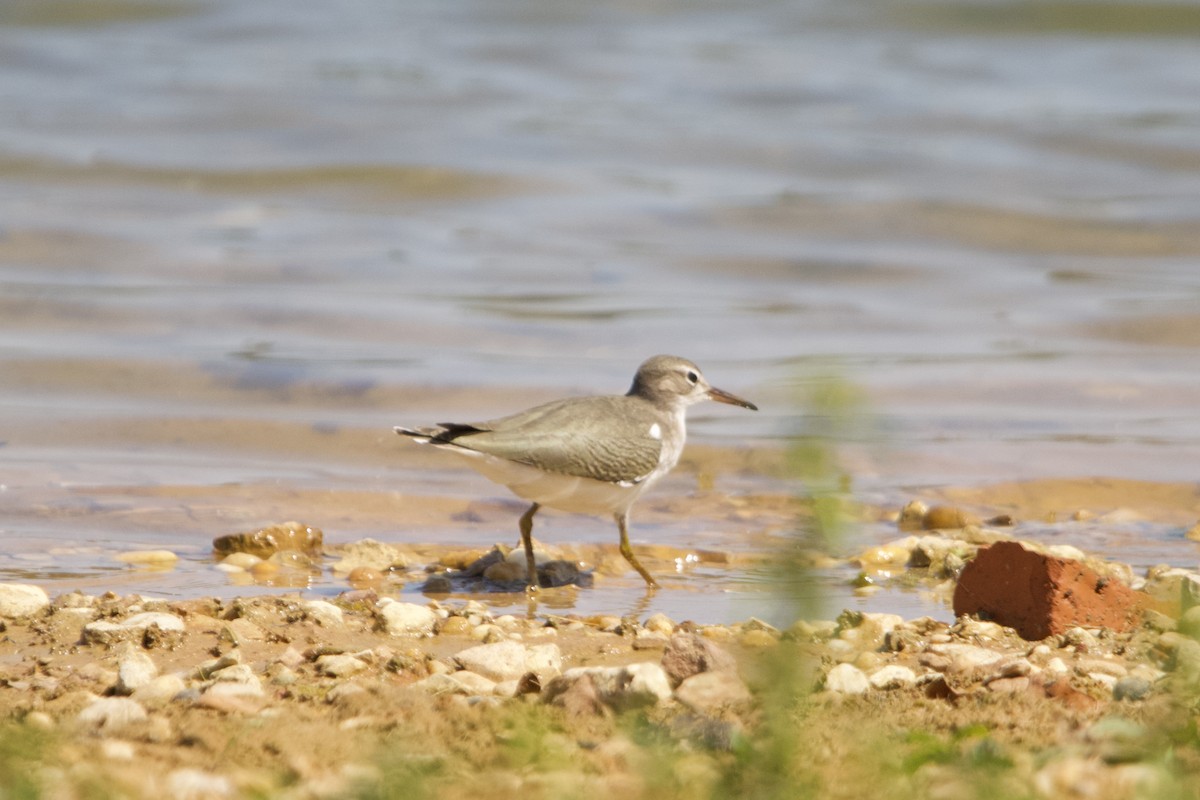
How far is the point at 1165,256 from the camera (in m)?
15.6

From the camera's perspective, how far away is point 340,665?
4859 millimetres

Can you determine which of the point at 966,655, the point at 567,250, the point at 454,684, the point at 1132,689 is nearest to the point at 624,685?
the point at 454,684

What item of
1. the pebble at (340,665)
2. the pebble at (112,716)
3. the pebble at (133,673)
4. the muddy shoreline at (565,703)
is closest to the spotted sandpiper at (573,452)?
the muddy shoreline at (565,703)

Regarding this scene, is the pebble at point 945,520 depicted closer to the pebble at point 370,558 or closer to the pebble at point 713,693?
the pebble at point 370,558

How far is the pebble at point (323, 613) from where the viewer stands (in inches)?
220

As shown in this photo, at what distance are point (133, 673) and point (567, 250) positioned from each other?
34.7 ft

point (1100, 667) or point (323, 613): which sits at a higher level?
point (1100, 667)

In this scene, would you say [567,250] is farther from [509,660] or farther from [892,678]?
[892,678]

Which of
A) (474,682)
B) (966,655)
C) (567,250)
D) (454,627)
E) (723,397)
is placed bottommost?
(454,627)

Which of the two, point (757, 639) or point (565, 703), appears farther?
point (757, 639)

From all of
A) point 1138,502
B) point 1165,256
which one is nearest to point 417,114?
point 1165,256

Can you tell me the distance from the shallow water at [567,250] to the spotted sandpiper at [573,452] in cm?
49

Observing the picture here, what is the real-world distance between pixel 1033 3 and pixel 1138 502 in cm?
1894

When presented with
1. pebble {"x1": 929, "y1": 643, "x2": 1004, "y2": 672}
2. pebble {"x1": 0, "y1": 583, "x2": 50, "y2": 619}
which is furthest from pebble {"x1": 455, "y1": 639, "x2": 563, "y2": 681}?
pebble {"x1": 0, "y1": 583, "x2": 50, "y2": 619}
